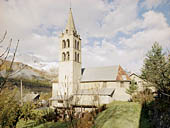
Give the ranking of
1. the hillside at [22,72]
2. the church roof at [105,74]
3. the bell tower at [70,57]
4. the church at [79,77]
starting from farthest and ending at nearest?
the bell tower at [70,57] → the church roof at [105,74] → the church at [79,77] → the hillside at [22,72]

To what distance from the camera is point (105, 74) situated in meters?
29.1

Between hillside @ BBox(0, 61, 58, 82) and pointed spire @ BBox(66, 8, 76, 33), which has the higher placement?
pointed spire @ BBox(66, 8, 76, 33)

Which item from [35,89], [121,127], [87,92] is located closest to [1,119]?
[121,127]

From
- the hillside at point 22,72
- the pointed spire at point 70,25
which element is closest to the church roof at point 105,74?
the hillside at point 22,72

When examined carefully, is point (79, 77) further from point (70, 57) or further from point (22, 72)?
point (22, 72)

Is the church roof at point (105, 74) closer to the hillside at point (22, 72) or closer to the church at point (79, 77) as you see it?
the church at point (79, 77)

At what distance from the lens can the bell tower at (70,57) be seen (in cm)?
2873

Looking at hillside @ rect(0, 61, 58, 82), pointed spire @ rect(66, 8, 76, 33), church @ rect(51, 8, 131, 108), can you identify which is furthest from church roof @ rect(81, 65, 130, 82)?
pointed spire @ rect(66, 8, 76, 33)

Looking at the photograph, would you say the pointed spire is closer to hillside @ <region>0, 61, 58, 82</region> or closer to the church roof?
the church roof

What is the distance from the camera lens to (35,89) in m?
53.1

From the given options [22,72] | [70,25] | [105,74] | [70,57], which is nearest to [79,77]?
[70,57]

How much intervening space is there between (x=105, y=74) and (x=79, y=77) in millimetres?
6500

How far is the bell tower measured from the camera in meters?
28.7

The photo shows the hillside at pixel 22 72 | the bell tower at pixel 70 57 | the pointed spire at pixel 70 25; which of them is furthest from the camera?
the pointed spire at pixel 70 25
